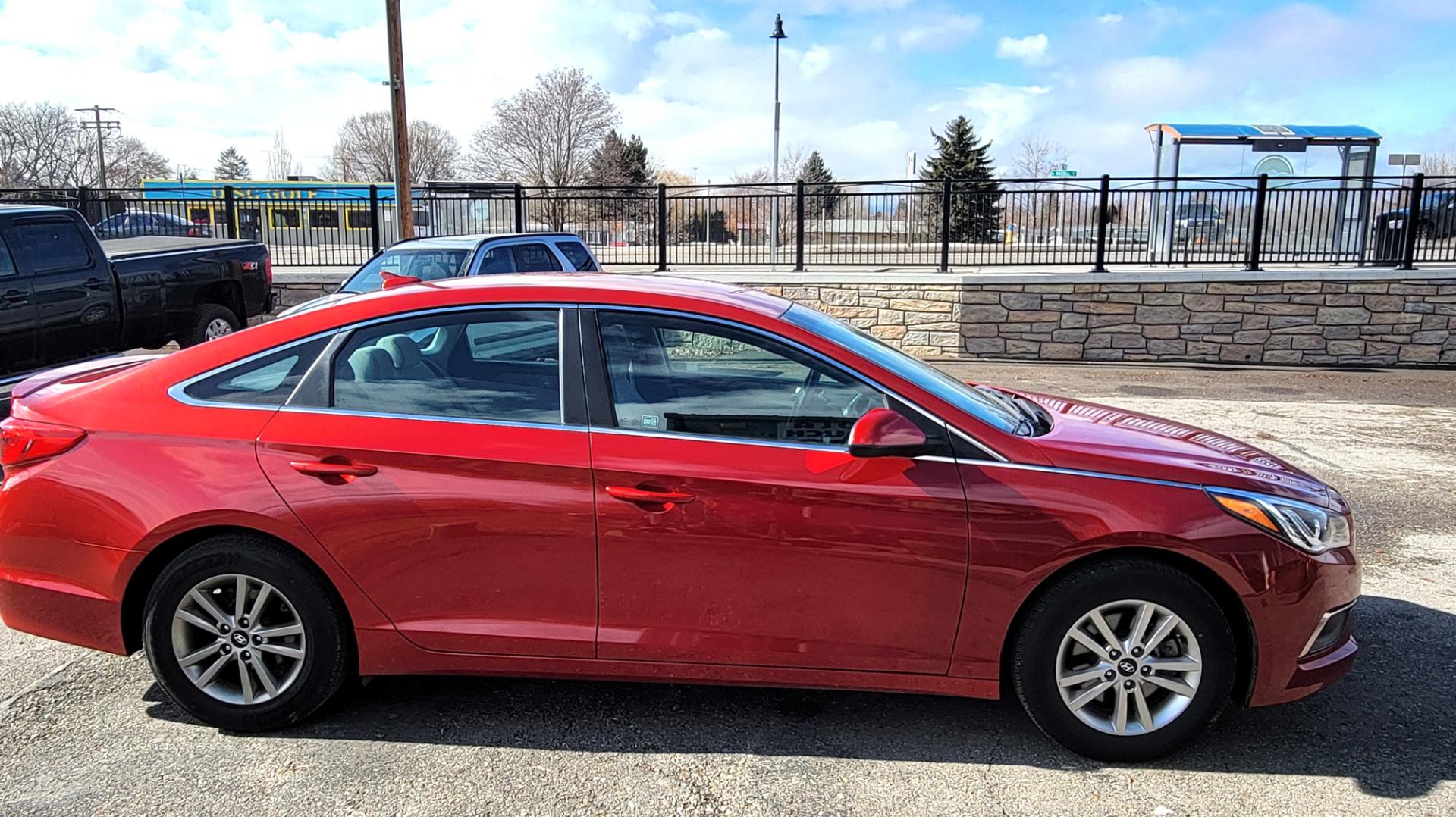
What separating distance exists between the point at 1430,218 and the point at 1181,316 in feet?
11.6

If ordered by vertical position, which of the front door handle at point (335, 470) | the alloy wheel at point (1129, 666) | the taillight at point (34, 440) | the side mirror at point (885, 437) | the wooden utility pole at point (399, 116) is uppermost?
the wooden utility pole at point (399, 116)

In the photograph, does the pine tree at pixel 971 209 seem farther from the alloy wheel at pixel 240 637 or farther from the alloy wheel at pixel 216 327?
→ the alloy wheel at pixel 240 637

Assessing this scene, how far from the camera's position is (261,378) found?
358 centimetres

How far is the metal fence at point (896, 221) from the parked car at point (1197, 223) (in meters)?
0.02

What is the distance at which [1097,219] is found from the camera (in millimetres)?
13664

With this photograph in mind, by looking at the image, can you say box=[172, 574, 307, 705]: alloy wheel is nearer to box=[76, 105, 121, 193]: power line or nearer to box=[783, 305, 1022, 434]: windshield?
box=[783, 305, 1022, 434]: windshield

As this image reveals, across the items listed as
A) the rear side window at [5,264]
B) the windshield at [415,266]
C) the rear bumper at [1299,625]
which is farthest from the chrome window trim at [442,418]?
the rear side window at [5,264]

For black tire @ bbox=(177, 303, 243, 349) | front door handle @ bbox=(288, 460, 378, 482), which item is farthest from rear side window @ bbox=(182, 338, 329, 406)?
black tire @ bbox=(177, 303, 243, 349)

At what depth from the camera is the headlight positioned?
3322mm

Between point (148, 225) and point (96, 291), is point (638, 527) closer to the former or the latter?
point (96, 291)

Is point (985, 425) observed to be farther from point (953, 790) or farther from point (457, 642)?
point (457, 642)

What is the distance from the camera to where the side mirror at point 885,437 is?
3248 millimetres

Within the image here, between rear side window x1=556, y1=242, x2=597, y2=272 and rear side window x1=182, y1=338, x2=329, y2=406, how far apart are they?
730cm

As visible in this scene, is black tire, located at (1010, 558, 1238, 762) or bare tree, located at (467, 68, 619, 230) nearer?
black tire, located at (1010, 558, 1238, 762)
